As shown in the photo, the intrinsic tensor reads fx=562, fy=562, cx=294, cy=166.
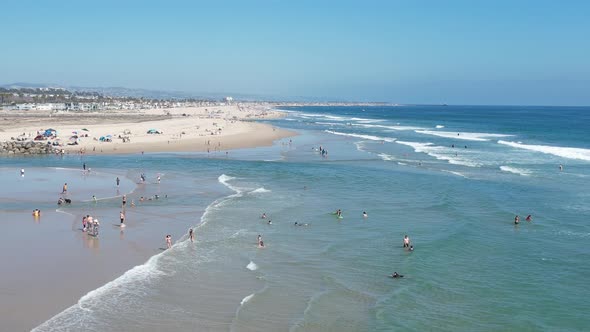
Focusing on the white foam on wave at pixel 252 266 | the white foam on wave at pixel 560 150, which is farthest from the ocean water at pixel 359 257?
the white foam on wave at pixel 560 150

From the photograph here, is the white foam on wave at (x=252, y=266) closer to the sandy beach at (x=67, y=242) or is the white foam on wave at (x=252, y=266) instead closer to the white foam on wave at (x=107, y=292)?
the white foam on wave at (x=107, y=292)

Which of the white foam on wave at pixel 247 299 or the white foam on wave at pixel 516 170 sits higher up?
the white foam on wave at pixel 516 170

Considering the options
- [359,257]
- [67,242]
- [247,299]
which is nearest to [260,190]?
[67,242]

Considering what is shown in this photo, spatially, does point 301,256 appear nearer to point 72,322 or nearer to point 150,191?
point 72,322

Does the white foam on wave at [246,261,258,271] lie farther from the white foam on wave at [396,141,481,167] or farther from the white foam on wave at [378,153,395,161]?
the white foam on wave at [378,153,395,161]

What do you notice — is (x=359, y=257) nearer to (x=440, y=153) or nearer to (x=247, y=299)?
(x=247, y=299)

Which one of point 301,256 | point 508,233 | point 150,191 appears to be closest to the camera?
point 301,256

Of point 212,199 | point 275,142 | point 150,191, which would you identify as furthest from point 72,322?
point 275,142
